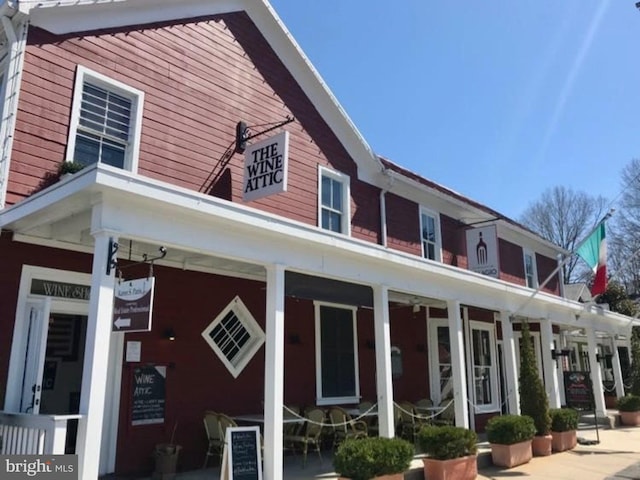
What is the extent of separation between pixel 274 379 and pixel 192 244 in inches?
75.5

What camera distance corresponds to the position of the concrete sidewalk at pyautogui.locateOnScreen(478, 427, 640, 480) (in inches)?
347

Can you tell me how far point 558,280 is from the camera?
2102 centimetres

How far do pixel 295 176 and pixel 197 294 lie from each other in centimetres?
328

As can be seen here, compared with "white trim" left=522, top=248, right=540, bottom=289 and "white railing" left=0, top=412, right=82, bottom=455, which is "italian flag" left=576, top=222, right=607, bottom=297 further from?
"white railing" left=0, top=412, right=82, bottom=455

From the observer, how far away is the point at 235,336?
9.51 m

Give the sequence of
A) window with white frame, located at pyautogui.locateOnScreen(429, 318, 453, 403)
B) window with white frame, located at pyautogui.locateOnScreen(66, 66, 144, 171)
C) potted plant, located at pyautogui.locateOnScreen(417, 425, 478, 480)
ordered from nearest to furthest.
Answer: window with white frame, located at pyautogui.locateOnScreen(66, 66, 144, 171) → potted plant, located at pyautogui.locateOnScreen(417, 425, 478, 480) → window with white frame, located at pyautogui.locateOnScreen(429, 318, 453, 403)

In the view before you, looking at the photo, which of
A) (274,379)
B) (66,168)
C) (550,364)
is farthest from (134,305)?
(550,364)

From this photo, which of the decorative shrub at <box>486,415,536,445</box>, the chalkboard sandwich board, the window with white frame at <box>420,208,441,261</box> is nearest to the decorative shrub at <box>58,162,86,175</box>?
the chalkboard sandwich board

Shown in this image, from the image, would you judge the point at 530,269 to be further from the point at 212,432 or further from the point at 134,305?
the point at 134,305

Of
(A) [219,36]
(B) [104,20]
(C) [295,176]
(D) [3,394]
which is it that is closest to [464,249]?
(C) [295,176]

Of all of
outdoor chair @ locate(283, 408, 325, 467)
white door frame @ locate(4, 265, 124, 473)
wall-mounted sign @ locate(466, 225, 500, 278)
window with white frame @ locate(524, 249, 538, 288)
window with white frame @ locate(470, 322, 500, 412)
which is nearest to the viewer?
white door frame @ locate(4, 265, 124, 473)

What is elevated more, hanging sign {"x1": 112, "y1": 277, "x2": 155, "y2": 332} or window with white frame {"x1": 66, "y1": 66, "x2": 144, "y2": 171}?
window with white frame {"x1": 66, "y1": 66, "x2": 144, "y2": 171}

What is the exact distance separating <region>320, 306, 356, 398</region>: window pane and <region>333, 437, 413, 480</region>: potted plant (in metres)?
3.92

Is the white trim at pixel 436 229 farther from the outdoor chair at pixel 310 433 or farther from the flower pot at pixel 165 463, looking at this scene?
the flower pot at pixel 165 463
